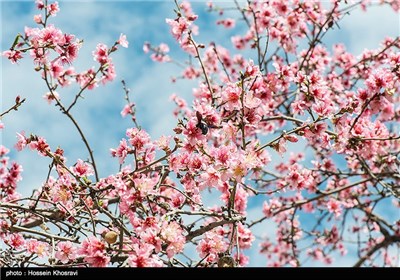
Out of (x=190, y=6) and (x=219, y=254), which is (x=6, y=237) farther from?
(x=190, y=6)

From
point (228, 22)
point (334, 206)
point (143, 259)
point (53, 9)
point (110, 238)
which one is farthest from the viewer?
point (228, 22)

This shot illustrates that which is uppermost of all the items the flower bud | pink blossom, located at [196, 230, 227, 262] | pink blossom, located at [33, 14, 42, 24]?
pink blossom, located at [33, 14, 42, 24]

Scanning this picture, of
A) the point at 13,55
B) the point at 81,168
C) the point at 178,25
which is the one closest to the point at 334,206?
the point at 178,25

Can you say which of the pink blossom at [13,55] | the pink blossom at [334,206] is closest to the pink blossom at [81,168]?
the pink blossom at [13,55]

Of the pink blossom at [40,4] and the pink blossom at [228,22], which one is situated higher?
the pink blossom at [228,22]

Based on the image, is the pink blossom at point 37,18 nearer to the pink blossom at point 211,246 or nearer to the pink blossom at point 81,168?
the pink blossom at point 81,168

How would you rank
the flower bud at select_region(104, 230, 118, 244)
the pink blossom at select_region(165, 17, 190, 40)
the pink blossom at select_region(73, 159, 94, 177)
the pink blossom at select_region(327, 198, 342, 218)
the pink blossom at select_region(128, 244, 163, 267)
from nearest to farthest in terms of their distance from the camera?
the pink blossom at select_region(128, 244, 163, 267) → the flower bud at select_region(104, 230, 118, 244) → the pink blossom at select_region(73, 159, 94, 177) → the pink blossom at select_region(165, 17, 190, 40) → the pink blossom at select_region(327, 198, 342, 218)

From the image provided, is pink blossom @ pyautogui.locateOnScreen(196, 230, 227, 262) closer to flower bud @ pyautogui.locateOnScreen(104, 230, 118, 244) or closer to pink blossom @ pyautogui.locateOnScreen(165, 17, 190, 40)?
flower bud @ pyautogui.locateOnScreen(104, 230, 118, 244)

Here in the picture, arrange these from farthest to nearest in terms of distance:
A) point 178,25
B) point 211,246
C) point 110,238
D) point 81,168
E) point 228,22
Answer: point 228,22 < point 178,25 < point 81,168 < point 211,246 < point 110,238

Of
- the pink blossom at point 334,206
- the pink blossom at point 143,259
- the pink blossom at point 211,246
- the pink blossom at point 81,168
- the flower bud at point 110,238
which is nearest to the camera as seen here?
the pink blossom at point 143,259

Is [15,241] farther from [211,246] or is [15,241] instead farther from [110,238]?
[211,246]

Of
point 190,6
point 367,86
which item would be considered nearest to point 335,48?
point 190,6

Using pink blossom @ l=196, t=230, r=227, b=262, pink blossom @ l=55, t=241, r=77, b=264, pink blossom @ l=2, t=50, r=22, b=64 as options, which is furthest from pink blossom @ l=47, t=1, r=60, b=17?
pink blossom @ l=196, t=230, r=227, b=262

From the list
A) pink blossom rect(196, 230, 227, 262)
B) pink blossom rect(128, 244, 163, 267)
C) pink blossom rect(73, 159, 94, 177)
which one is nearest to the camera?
pink blossom rect(128, 244, 163, 267)
